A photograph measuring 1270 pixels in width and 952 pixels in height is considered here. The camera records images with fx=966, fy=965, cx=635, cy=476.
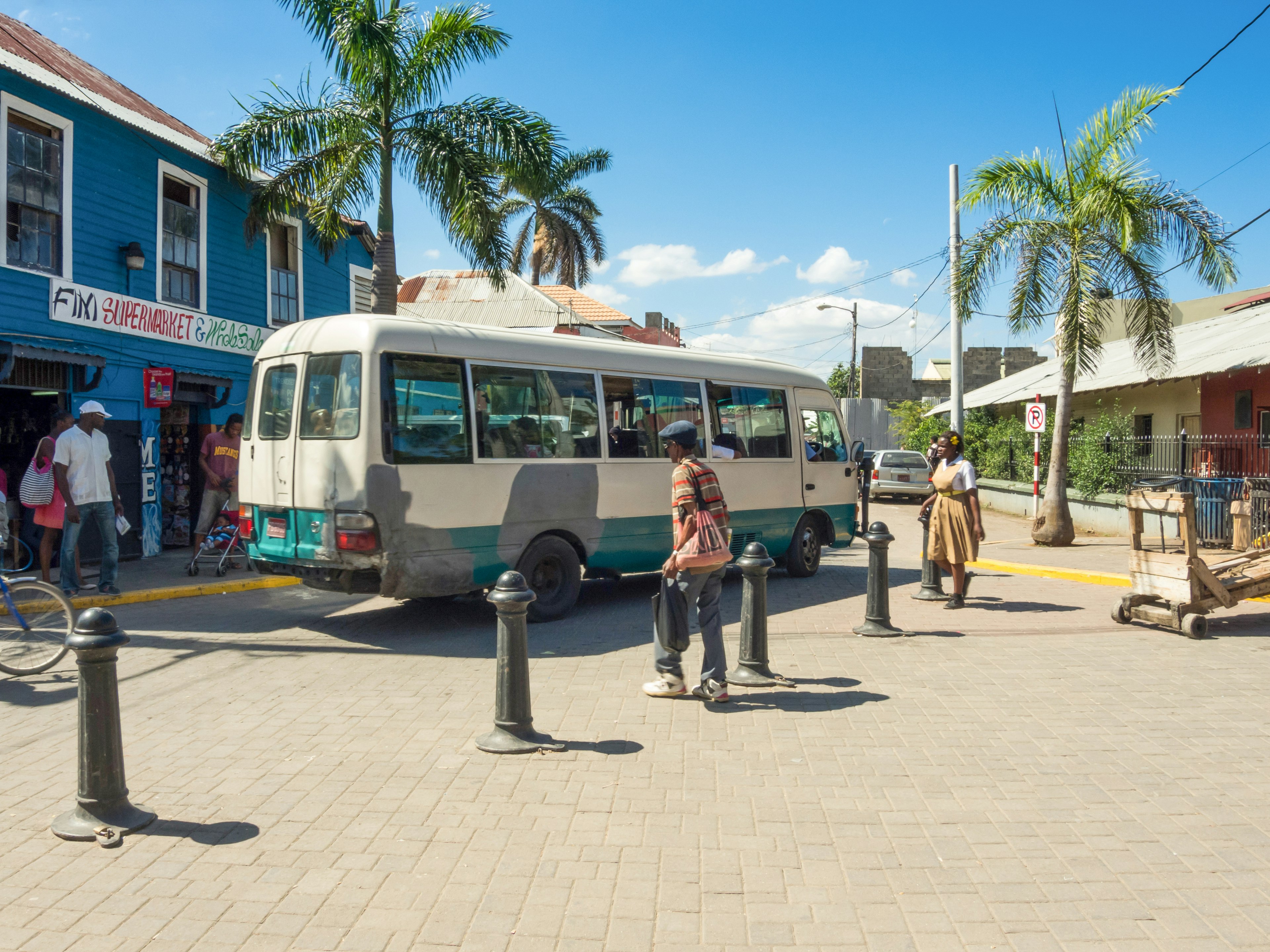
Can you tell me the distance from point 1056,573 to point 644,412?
6.30 meters

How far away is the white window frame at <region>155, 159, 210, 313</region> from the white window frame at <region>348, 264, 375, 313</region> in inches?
146

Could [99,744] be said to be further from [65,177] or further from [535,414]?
[65,177]

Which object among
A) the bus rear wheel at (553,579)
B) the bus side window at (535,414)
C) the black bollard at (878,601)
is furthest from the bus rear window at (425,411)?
the black bollard at (878,601)

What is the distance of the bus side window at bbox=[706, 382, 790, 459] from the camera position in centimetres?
1058

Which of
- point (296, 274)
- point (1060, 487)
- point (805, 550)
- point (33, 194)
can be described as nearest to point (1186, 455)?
point (1060, 487)

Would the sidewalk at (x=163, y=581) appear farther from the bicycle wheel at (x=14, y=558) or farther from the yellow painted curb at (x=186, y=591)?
the bicycle wheel at (x=14, y=558)

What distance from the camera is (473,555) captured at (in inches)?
319

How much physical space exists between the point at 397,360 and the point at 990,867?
224 inches

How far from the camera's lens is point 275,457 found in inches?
323

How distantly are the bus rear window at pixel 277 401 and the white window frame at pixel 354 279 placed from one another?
9.61 meters

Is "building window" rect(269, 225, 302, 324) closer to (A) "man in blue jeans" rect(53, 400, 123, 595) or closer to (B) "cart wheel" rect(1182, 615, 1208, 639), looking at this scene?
(A) "man in blue jeans" rect(53, 400, 123, 595)

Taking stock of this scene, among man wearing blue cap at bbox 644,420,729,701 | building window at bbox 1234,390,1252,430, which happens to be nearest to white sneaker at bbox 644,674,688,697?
man wearing blue cap at bbox 644,420,729,701

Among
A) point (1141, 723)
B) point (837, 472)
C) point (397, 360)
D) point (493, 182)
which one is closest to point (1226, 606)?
point (1141, 723)

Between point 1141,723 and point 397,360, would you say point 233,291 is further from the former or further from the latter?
point 1141,723
